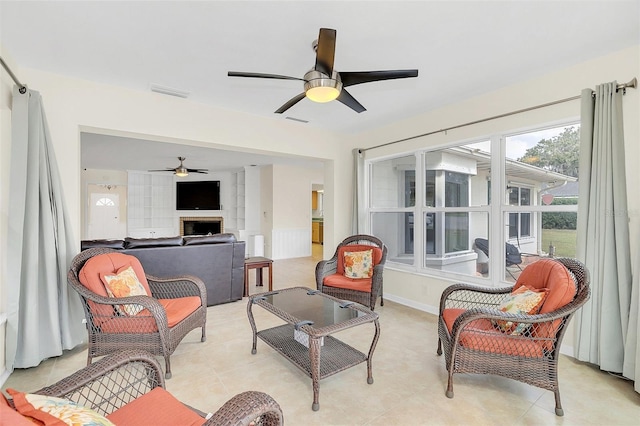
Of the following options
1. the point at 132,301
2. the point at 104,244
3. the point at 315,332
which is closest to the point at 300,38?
the point at 315,332

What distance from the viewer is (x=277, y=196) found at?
7977 mm

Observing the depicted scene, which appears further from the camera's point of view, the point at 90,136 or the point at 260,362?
the point at 90,136

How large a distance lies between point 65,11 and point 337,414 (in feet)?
10.1

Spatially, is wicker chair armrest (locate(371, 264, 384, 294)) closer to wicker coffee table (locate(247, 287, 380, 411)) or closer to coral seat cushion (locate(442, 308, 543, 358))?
wicker coffee table (locate(247, 287, 380, 411))

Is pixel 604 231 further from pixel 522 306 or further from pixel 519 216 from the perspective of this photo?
pixel 522 306

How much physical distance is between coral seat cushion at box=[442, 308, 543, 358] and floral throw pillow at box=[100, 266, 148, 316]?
2357 mm

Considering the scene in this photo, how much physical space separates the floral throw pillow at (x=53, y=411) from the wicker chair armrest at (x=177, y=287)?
6.45ft

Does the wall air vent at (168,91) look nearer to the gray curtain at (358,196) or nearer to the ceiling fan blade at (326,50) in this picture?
the ceiling fan blade at (326,50)

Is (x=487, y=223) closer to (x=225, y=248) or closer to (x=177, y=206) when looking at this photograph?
(x=225, y=248)

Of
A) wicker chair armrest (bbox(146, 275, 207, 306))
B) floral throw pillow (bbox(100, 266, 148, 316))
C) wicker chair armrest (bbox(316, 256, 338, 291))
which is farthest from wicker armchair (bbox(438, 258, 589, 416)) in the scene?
floral throw pillow (bbox(100, 266, 148, 316))

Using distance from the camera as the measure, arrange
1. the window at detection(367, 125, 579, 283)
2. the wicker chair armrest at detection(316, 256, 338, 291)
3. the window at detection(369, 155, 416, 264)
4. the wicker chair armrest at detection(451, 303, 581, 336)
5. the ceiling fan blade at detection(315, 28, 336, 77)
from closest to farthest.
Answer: the ceiling fan blade at detection(315, 28, 336, 77) < the wicker chair armrest at detection(451, 303, 581, 336) < the window at detection(367, 125, 579, 283) < the wicker chair armrest at detection(316, 256, 338, 291) < the window at detection(369, 155, 416, 264)

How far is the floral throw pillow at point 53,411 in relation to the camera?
2.74ft

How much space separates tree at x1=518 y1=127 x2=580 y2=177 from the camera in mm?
2805

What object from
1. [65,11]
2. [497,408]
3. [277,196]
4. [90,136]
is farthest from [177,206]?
[497,408]
